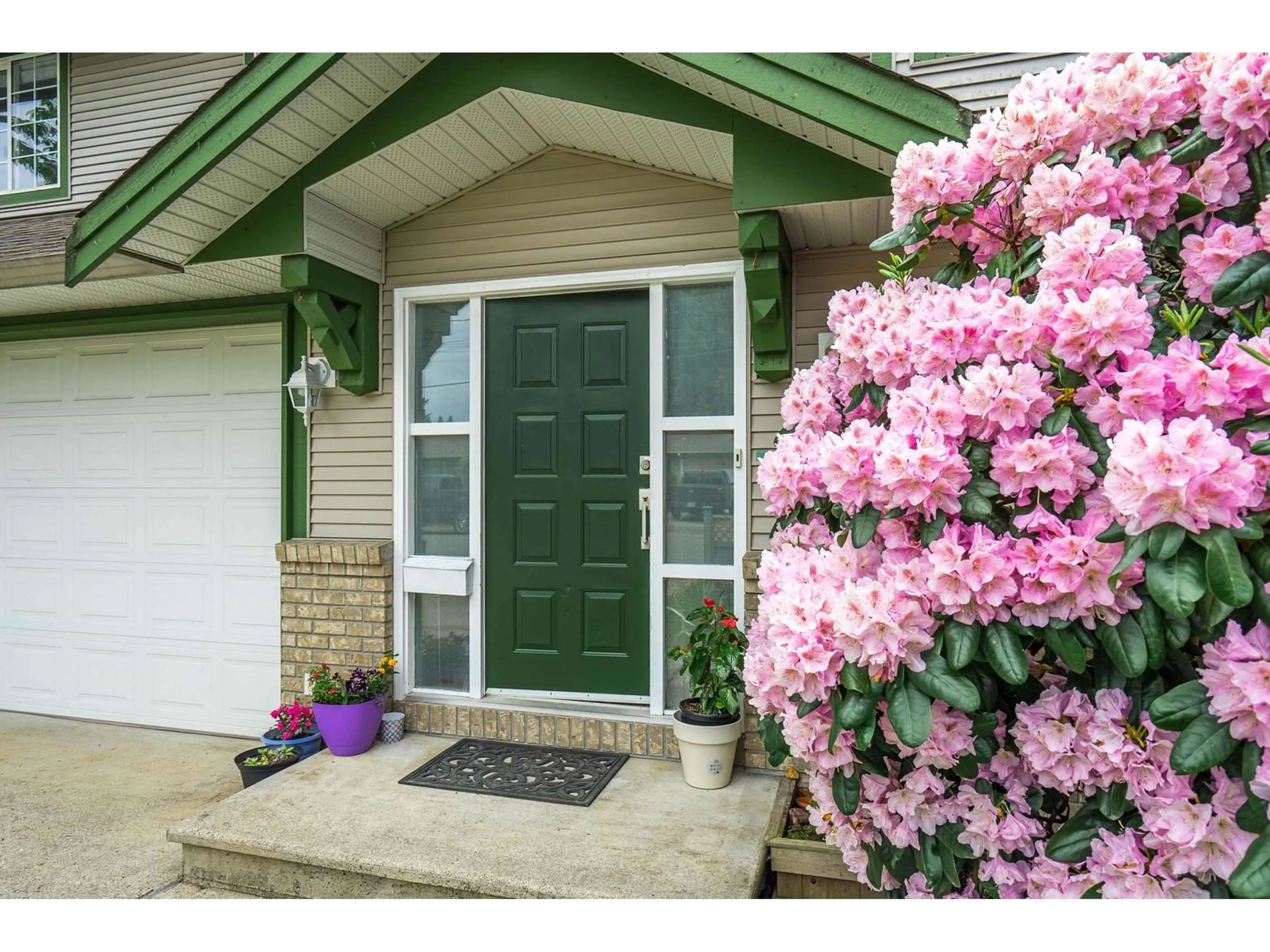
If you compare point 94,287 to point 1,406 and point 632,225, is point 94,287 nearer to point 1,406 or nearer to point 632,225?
point 1,406

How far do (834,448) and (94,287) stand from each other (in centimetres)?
403

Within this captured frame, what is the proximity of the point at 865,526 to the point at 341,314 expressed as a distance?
2905 mm

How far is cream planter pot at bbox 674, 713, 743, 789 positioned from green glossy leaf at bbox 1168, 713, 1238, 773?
192 centimetres

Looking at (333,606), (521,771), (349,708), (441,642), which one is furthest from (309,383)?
(521,771)

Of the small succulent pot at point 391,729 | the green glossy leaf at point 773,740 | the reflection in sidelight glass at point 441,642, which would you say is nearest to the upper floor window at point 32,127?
the reflection in sidelight glass at point 441,642

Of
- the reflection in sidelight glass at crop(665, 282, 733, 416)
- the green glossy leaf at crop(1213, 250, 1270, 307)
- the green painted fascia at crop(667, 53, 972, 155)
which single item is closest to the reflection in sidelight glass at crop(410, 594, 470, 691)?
the reflection in sidelight glass at crop(665, 282, 733, 416)

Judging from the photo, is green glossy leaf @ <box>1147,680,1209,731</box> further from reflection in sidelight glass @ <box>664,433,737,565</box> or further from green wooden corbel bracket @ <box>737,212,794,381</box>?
reflection in sidelight glass @ <box>664,433,737,565</box>

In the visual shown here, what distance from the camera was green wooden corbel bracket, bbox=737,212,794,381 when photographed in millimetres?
2734

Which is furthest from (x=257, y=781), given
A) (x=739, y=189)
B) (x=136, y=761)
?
(x=739, y=189)

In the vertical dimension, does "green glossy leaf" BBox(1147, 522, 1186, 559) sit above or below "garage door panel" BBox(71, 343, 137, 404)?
below

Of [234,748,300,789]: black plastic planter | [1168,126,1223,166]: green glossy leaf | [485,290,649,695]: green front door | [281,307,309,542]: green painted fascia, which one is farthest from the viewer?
[281,307,309,542]: green painted fascia

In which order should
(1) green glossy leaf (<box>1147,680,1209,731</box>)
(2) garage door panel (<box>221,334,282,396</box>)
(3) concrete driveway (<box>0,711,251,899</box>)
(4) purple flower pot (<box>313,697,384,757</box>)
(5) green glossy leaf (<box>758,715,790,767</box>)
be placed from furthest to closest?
1. (2) garage door panel (<box>221,334,282,396</box>)
2. (4) purple flower pot (<box>313,697,384,757</box>)
3. (3) concrete driveway (<box>0,711,251,899</box>)
4. (5) green glossy leaf (<box>758,715,790,767</box>)
5. (1) green glossy leaf (<box>1147,680,1209,731</box>)

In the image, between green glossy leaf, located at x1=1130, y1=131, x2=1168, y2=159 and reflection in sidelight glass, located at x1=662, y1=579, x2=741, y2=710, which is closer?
green glossy leaf, located at x1=1130, y1=131, x2=1168, y2=159

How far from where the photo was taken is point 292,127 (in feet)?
9.82
